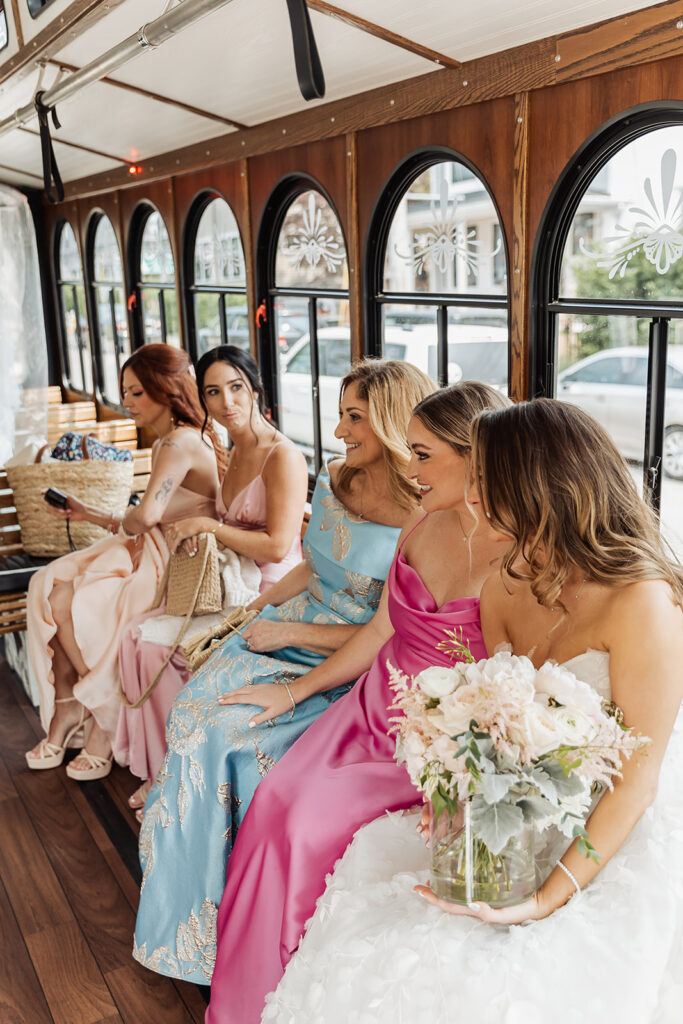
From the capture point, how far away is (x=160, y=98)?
446 cm

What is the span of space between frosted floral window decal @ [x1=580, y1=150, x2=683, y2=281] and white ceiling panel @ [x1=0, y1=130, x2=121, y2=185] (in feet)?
14.7

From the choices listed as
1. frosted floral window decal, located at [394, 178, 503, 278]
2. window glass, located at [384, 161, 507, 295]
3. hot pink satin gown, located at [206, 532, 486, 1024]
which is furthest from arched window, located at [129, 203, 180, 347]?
hot pink satin gown, located at [206, 532, 486, 1024]

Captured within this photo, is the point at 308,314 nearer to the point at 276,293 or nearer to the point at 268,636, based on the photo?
the point at 276,293

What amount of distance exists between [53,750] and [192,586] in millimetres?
1145

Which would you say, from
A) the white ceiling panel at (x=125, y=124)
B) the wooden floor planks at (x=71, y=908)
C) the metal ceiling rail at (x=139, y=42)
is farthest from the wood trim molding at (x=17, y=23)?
the wooden floor planks at (x=71, y=908)

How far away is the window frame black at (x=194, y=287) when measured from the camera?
5.49 m

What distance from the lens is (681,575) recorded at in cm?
176

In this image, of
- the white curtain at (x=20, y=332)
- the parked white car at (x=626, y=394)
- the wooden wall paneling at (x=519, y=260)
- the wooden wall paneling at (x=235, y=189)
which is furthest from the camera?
the white curtain at (x=20, y=332)

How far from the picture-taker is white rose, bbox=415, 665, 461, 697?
1528mm

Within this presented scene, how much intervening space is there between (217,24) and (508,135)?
3.84 ft

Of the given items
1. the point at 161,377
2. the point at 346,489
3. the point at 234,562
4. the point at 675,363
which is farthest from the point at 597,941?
the point at 161,377

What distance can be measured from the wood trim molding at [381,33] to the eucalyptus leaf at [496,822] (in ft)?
7.84

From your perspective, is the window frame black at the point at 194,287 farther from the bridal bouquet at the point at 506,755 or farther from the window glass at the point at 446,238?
the bridal bouquet at the point at 506,755

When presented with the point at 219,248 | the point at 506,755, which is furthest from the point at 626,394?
the point at 219,248
